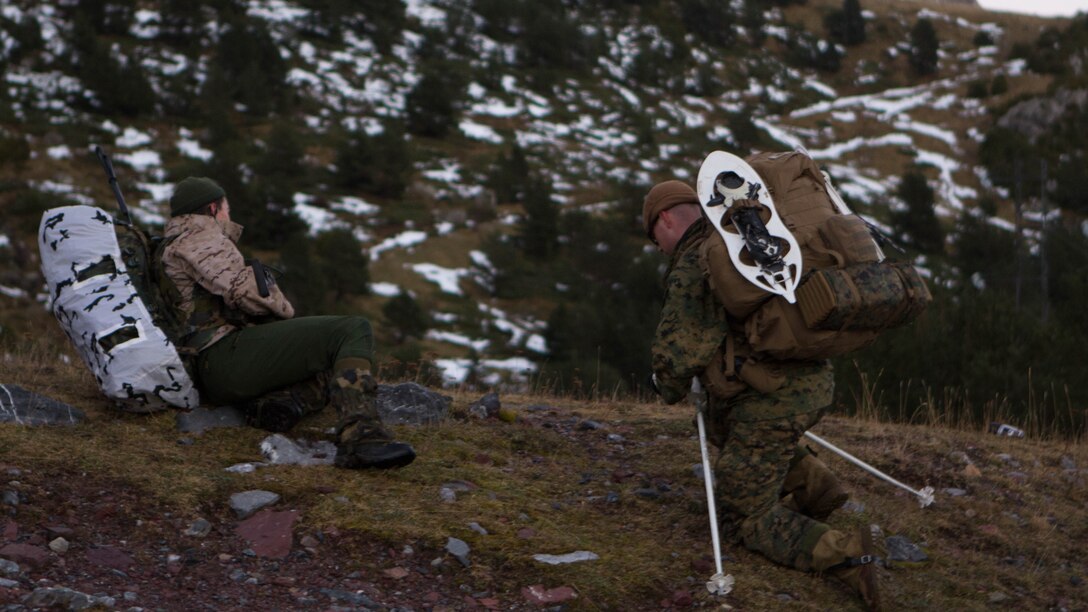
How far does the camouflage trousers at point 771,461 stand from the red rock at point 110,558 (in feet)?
7.32

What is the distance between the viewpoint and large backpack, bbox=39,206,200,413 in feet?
15.8

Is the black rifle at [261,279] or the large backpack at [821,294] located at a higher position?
the large backpack at [821,294]

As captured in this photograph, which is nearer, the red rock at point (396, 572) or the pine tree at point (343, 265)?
the red rock at point (396, 572)

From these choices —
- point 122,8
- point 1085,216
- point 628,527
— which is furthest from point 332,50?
point 628,527

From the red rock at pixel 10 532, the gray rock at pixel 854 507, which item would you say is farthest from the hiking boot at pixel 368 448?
the gray rock at pixel 854 507

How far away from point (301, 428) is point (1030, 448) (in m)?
4.47

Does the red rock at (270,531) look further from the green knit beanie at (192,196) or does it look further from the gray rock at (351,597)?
the green knit beanie at (192,196)

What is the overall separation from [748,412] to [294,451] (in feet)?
6.61

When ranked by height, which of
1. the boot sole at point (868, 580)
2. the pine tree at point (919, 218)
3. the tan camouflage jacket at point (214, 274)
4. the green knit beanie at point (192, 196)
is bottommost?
the pine tree at point (919, 218)

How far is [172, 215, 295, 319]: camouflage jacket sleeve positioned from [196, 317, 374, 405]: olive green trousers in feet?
0.39

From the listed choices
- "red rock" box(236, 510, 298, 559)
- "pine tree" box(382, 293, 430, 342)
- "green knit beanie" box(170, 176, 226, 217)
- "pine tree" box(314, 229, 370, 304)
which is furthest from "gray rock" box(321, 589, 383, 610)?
"pine tree" box(314, 229, 370, 304)

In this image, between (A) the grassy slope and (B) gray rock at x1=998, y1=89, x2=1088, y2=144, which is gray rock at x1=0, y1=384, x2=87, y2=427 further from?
(B) gray rock at x1=998, y1=89, x2=1088, y2=144

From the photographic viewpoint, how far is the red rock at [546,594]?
3.93 metres

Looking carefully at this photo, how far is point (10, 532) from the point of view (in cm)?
384
